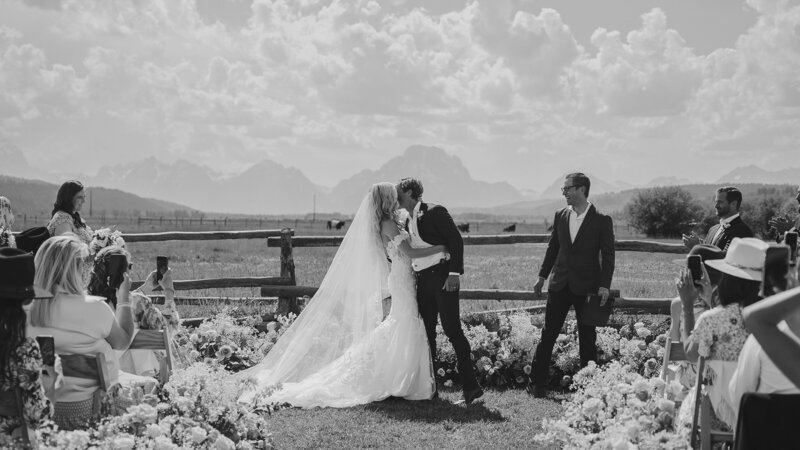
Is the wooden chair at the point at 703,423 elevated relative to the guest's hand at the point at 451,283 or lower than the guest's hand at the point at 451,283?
lower

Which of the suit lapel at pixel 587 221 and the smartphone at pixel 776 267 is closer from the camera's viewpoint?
the smartphone at pixel 776 267

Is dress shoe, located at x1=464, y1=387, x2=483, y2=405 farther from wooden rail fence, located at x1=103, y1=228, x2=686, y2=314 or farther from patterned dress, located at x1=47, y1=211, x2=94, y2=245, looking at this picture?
patterned dress, located at x1=47, y1=211, x2=94, y2=245

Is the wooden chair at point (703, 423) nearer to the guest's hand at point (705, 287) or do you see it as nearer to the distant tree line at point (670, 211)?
the guest's hand at point (705, 287)

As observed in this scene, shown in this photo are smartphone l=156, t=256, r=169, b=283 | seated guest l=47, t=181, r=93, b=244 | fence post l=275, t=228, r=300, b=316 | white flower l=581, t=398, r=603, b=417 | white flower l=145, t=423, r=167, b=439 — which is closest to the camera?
white flower l=145, t=423, r=167, b=439

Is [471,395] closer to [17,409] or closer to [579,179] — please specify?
[579,179]

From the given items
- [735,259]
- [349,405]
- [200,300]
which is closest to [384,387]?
[349,405]

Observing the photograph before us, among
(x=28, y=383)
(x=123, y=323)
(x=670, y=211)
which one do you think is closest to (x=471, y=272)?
(x=123, y=323)

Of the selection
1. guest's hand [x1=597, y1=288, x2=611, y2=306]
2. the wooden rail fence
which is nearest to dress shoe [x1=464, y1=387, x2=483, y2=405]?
guest's hand [x1=597, y1=288, x2=611, y2=306]

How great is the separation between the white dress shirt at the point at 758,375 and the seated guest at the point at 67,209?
6.11 metres

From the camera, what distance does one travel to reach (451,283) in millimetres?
7332

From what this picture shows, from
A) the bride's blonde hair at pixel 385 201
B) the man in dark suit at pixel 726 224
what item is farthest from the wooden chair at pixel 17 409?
the man in dark suit at pixel 726 224

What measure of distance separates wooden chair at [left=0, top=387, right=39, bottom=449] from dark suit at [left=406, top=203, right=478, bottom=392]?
4.28 meters

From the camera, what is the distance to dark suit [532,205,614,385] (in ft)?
25.1

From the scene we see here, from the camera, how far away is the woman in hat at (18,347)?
359 centimetres
